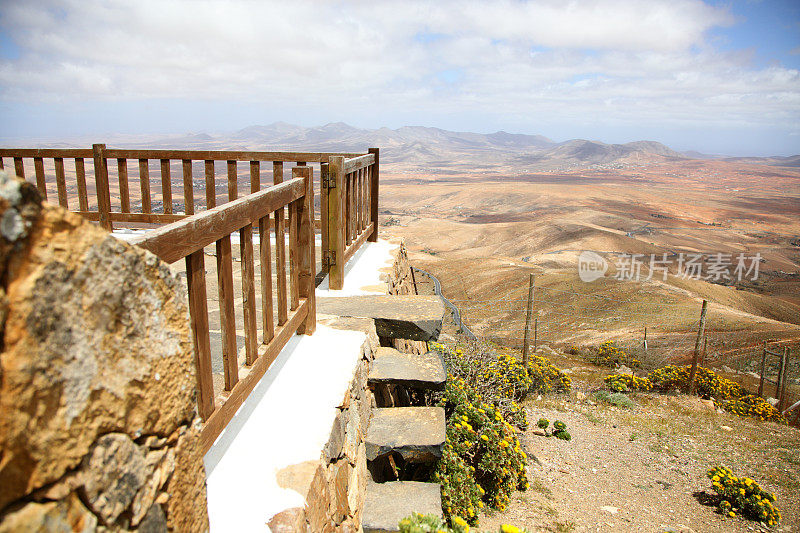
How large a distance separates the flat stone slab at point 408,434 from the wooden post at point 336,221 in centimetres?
158

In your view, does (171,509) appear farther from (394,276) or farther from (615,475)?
(615,475)

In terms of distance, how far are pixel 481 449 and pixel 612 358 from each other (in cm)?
896

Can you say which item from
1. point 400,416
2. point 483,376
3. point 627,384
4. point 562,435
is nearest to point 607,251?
point 627,384

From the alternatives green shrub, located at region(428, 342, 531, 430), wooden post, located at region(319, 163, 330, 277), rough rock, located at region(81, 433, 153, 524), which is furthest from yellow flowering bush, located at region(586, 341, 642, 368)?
rough rock, located at region(81, 433, 153, 524)

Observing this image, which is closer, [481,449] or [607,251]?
[481,449]

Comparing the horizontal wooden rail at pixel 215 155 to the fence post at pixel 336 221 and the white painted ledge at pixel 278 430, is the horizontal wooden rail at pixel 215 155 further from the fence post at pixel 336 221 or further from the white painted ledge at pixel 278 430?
the white painted ledge at pixel 278 430

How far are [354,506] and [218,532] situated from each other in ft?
3.50

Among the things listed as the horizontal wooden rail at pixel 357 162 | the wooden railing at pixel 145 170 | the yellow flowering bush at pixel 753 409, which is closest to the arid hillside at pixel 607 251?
the yellow flowering bush at pixel 753 409

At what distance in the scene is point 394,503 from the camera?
2.94m

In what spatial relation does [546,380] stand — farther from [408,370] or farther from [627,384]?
[408,370]

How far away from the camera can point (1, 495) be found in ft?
2.49

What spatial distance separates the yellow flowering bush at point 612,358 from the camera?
40.8ft

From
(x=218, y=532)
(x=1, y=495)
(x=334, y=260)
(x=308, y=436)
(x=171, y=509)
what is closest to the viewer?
(x=1, y=495)

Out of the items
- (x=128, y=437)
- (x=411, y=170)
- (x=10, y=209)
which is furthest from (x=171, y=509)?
(x=411, y=170)
